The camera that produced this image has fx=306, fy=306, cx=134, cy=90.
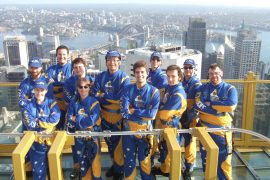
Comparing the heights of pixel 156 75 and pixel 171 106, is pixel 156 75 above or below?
above

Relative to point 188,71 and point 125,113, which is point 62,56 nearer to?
point 125,113

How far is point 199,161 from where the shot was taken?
17.2 feet

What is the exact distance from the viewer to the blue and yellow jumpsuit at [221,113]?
4090 millimetres

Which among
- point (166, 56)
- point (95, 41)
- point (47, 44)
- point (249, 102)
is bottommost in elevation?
point (95, 41)

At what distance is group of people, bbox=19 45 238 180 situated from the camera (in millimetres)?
3990

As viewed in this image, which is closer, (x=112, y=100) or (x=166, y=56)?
(x=112, y=100)

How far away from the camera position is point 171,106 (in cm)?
410

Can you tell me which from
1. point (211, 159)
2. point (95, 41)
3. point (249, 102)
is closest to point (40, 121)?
point (211, 159)

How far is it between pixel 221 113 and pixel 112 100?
5.05 feet

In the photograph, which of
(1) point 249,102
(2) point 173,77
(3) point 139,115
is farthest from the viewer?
(1) point 249,102

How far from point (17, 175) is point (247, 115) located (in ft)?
14.8

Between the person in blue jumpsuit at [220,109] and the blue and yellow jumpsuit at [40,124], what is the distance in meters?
2.04

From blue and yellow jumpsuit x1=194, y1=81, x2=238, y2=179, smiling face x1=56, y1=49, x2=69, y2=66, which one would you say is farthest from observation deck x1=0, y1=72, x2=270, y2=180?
smiling face x1=56, y1=49, x2=69, y2=66

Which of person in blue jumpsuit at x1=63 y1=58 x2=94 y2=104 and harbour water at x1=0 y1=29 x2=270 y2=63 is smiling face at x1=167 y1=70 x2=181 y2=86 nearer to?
person in blue jumpsuit at x1=63 y1=58 x2=94 y2=104
